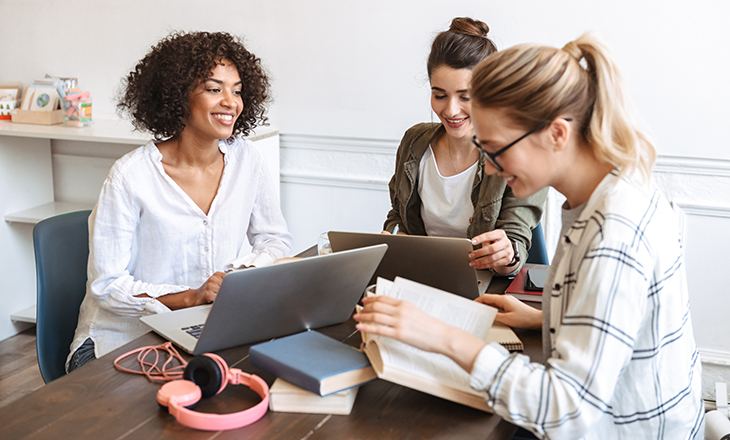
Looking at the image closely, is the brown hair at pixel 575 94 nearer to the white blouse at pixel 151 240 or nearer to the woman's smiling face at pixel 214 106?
the white blouse at pixel 151 240

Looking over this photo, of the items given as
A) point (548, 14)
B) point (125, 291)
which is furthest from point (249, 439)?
point (548, 14)

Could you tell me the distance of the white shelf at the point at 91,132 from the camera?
259cm

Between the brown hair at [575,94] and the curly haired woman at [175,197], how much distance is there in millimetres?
844

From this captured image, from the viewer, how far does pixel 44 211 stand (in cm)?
297

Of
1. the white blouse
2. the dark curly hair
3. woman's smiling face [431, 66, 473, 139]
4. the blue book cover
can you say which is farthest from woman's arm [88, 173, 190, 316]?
woman's smiling face [431, 66, 473, 139]

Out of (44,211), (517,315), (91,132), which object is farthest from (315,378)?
(44,211)

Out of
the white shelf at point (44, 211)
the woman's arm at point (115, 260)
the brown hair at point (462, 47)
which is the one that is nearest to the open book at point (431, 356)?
the woman's arm at point (115, 260)

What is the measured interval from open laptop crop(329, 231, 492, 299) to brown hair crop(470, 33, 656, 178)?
443 millimetres

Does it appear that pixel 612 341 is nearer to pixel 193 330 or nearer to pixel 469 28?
pixel 193 330

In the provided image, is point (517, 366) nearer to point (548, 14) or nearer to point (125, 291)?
point (125, 291)

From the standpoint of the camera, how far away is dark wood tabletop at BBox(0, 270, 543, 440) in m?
0.90

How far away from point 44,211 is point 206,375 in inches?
93.7

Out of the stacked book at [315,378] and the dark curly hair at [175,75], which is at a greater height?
the dark curly hair at [175,75]

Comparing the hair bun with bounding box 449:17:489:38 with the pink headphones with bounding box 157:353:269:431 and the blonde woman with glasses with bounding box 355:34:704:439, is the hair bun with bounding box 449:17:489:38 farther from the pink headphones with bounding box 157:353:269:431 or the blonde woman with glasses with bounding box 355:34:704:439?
the pink headphones with bounding box 157:353:269:431
